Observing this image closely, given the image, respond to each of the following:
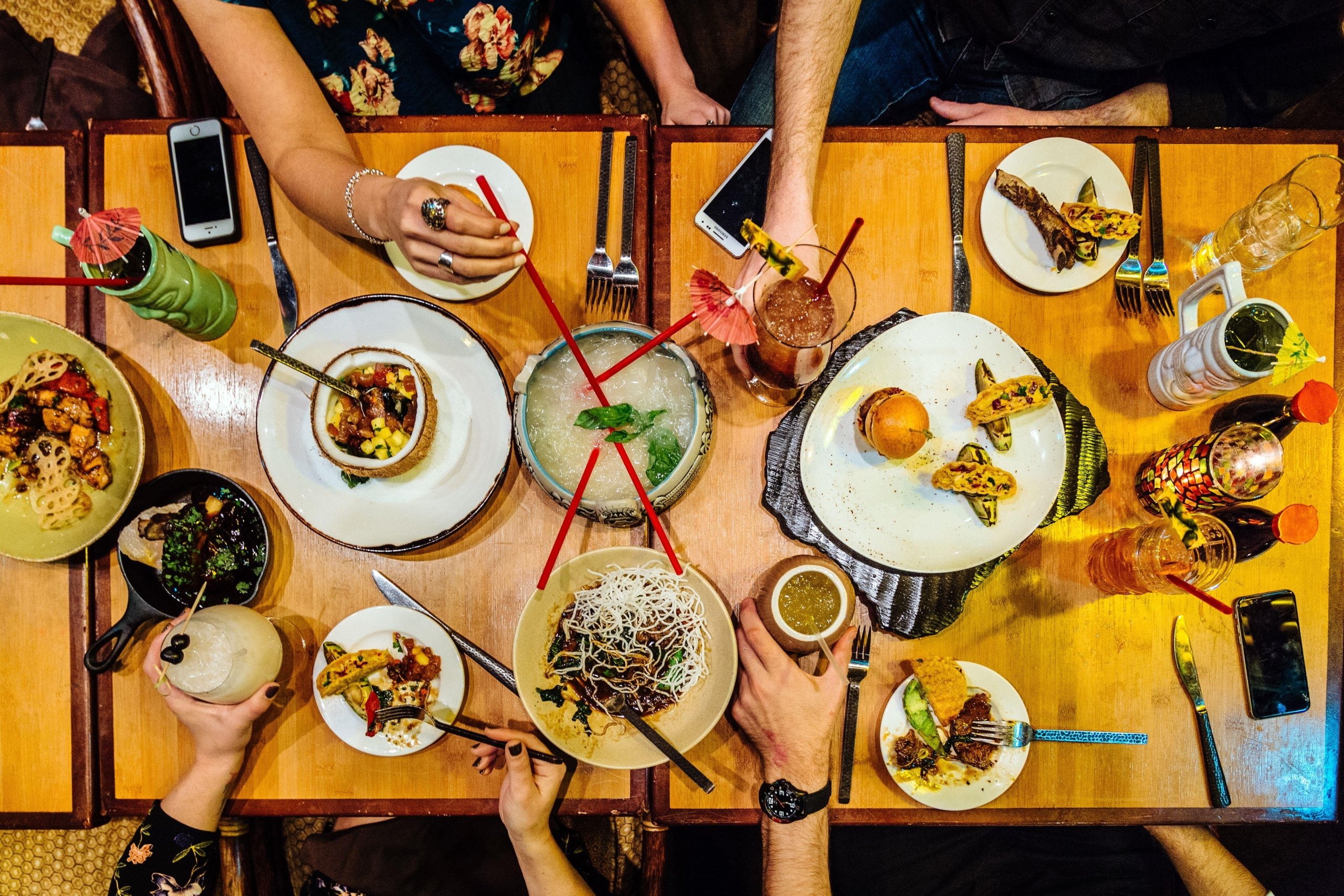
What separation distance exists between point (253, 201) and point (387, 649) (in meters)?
1.12

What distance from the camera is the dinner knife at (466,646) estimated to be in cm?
151

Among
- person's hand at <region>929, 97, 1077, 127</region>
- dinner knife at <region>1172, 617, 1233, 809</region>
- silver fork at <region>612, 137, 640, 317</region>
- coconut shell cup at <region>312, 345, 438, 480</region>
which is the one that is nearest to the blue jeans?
person's hand at <region>929, 97, 1077, 127</region>

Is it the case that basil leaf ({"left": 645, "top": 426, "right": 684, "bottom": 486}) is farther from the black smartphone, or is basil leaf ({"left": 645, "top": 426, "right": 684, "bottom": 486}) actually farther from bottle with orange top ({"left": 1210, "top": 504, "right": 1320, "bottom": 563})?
the black smartphone

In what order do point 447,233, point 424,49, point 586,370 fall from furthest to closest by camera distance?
point 424,49 → point 447,233 → point 586,370

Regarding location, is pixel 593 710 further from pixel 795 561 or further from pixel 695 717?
pixel 795 561

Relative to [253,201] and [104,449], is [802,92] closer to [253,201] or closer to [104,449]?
[253,201]

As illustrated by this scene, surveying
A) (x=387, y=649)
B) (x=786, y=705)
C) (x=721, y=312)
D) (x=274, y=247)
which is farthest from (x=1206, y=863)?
(x=274, y=247)

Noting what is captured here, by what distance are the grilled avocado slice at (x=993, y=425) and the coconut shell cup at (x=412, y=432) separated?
3.77 ft

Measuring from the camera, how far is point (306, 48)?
171 cm

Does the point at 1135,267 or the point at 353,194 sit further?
the point at 1135,267

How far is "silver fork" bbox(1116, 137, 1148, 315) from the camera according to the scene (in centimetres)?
159

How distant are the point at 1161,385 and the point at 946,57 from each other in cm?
127

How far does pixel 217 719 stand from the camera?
4.78 ft

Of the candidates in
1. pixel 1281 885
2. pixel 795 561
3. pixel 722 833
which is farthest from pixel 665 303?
pixel 1281 885
